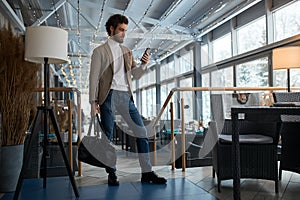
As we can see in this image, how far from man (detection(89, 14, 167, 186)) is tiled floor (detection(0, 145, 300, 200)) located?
307mm

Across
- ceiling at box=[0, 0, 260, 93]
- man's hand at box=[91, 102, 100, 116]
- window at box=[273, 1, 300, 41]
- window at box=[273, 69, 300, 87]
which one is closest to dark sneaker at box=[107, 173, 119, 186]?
man's hand at box=[91, 102, 100, 116]

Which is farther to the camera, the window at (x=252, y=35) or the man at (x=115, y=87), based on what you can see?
the window at (x=252, y=35)

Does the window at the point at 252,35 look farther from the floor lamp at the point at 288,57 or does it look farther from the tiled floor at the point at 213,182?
the tiled floor at the point at 213,182

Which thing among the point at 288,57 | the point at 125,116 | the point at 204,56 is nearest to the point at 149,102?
the point at 288,57

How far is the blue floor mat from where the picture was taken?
2.25m

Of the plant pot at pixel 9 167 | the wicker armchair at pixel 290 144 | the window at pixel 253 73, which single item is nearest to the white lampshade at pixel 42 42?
the plant pot at pixel 9 167

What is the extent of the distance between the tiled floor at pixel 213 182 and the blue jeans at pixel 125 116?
327 mm

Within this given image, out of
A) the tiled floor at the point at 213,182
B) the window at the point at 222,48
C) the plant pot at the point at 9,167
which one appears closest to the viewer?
the tiled floor at the point at 213,182

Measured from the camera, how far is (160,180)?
2590 mm

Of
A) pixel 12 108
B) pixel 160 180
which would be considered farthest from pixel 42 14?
pixel 160 180

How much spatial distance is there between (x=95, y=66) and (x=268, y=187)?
72.2 inches

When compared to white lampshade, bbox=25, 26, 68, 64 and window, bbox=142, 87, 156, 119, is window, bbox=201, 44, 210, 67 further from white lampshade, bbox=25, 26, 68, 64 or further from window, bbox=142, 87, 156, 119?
white lampshade, bbox=25, 26, 68, 64

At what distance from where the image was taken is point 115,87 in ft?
8.44

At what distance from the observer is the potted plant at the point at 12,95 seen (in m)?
2.46
